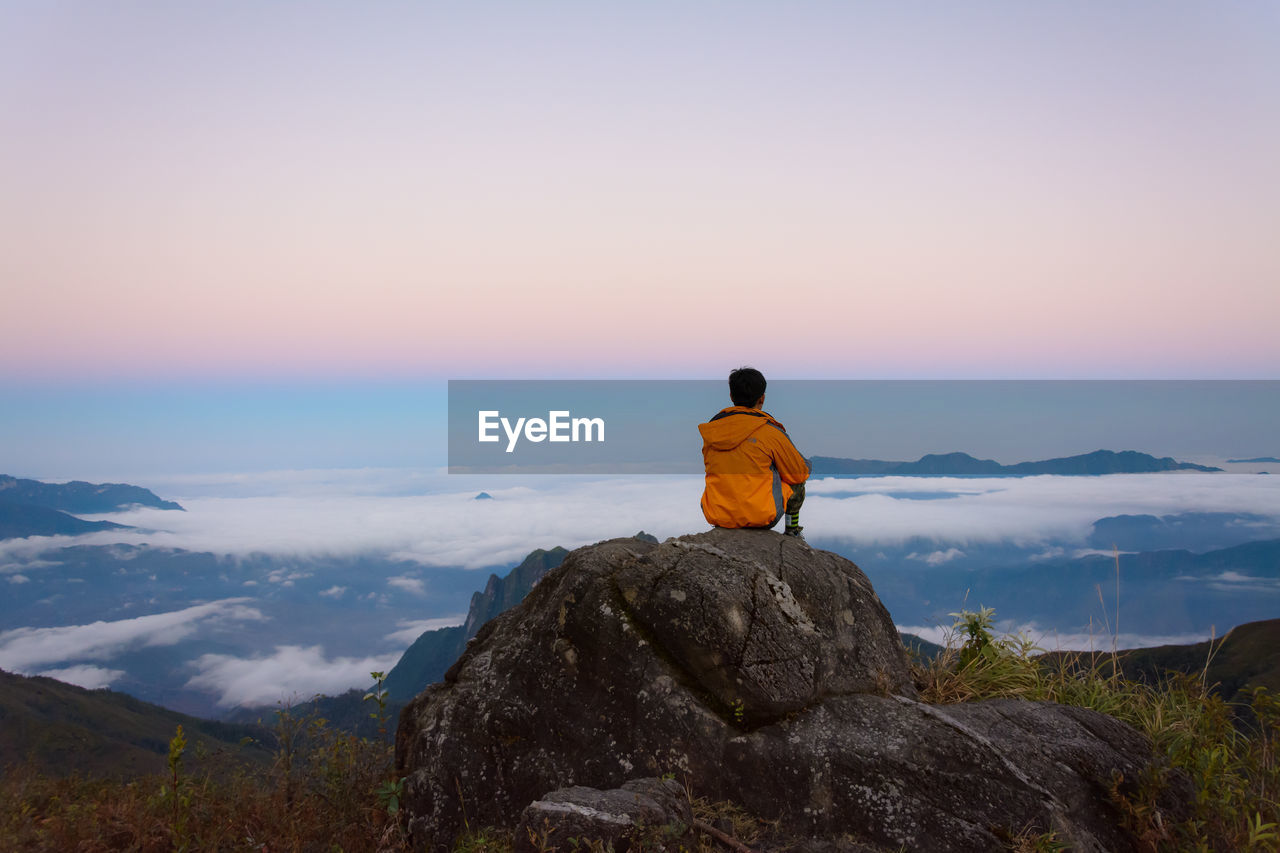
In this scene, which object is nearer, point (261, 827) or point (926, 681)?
point (261, 827)

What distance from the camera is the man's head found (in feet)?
28.6

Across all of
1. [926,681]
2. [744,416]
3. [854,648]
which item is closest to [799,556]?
[854,648]

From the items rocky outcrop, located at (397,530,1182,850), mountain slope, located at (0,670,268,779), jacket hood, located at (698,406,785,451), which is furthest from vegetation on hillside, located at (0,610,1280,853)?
mountain slope, located at (0,670,268,779)

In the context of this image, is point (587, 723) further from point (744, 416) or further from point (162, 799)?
point (162, 799)

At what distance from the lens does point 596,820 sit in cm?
534

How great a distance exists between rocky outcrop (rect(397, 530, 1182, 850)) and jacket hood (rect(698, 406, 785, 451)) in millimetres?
1350

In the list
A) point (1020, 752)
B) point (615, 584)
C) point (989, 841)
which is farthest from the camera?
point (615, 584)

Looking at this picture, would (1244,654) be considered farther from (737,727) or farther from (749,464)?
(737,727)

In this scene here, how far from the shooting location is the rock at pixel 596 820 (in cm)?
531

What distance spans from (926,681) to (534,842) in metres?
5.36

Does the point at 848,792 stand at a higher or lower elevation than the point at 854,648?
lower

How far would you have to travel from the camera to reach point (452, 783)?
697 cm

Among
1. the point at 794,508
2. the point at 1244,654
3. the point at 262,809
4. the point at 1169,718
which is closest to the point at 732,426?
the point at 794,508

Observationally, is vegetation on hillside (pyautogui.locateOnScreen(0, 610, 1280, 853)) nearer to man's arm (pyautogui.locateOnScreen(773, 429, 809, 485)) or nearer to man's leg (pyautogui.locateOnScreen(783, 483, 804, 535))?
man's leg (pyautogui.locateOnScreen(783, 483, 804, 535))
